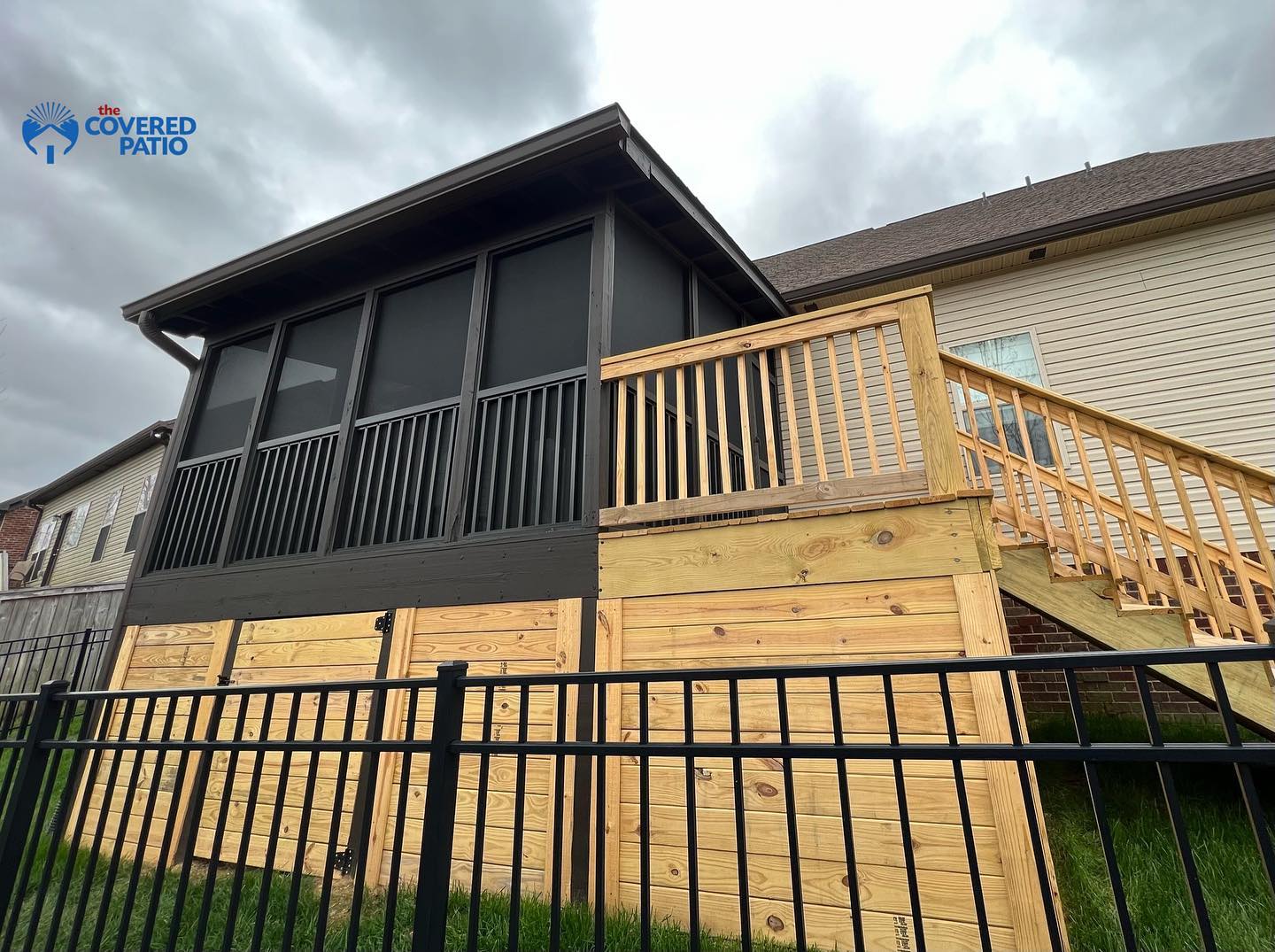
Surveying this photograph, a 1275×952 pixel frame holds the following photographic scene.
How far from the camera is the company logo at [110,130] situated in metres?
6.81

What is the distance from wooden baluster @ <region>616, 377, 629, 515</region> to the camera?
3492 mm

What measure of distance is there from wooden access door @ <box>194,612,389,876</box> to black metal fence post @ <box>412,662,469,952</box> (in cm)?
206

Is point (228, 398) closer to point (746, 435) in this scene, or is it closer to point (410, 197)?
point (410, 197)

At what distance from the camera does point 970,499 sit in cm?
266

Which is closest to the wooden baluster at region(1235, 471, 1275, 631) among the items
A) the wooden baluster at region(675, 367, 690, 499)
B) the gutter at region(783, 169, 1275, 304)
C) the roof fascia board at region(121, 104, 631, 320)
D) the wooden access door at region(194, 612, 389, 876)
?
the wooden baluster at region(675, 367, 690, 499)

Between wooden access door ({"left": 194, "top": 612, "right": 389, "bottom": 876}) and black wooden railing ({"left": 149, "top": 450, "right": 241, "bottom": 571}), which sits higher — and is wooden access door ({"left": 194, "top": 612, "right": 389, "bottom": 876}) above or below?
below

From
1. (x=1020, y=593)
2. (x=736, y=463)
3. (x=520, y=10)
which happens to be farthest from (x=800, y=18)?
(x=1020, y=593)

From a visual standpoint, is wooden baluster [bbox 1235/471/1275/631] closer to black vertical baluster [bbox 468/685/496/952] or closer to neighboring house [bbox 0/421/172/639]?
black vertical baluster [bbox 468/685/496/952]

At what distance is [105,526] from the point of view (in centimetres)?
1500

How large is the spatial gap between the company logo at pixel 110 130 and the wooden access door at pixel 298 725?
6.23 m

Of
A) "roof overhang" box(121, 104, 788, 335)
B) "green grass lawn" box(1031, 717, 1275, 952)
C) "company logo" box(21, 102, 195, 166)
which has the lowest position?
"green grass lawn" box(1031, 717, 1275, 952)

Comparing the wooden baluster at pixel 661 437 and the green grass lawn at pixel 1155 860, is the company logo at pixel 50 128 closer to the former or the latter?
the wooden baluster at pixel 661 437

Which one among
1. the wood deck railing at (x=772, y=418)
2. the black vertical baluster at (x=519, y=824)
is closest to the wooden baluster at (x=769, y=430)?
the wood deck railing at (x=772, y=418)

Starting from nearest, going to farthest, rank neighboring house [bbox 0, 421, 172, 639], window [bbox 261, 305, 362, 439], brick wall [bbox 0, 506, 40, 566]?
A: window [bbox 261, 305, 362, 439] → neighboring house [bbox 0, 421, 172, 639] → brick wall [bbox 0, 506, 40, 566]
